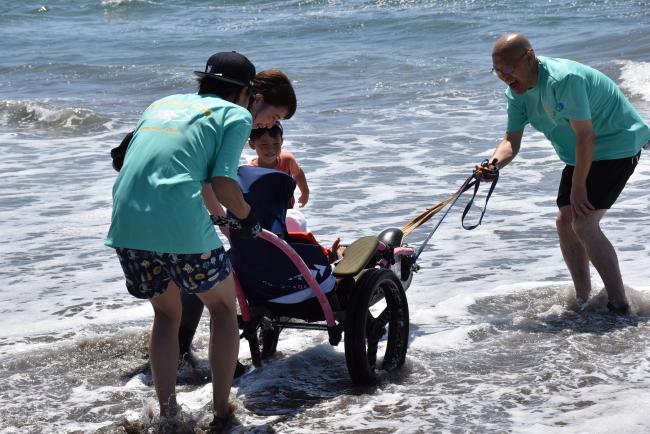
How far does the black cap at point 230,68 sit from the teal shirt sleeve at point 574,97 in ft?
6.36

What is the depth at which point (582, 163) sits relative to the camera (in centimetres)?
533

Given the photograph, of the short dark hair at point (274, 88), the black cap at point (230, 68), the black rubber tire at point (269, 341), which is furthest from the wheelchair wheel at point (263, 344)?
the black cap at point (230, 68)

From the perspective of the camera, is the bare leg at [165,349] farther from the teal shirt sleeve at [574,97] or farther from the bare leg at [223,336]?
the teal shirt sleeve at [574,97]

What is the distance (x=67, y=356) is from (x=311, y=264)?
1524 millimetres

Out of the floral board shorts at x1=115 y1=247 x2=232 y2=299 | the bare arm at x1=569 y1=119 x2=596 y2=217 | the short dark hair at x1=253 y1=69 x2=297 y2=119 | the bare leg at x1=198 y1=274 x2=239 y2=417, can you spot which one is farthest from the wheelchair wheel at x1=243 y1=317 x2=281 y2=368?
the bare arm at x1=569 y1=119 x2=596 y2=217

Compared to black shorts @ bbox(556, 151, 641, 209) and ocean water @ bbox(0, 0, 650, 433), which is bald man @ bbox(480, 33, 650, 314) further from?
ocean water @ bbox(0, 0, 650, 433)

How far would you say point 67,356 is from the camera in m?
5.24

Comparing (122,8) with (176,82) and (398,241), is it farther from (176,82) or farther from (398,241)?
(398,241)

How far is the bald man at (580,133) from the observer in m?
5.29

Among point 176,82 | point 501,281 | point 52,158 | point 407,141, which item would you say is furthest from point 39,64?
point 501,281

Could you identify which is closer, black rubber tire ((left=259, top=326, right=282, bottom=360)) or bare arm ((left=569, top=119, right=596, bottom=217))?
black rubber tire ((left=259, top=326, right=282, bottom=360))

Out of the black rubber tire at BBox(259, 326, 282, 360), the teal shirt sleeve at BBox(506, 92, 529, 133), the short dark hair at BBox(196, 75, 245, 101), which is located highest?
the short dark hair at BBox(196, 75, 245, 101)

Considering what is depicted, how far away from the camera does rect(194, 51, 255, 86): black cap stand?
396 centimetres

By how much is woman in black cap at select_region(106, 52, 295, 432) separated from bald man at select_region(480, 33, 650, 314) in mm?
1878
